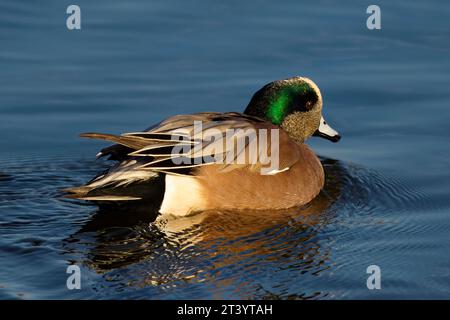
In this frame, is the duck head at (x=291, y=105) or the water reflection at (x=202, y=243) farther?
the duck head at (x=291, y=105)

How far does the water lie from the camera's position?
5.93m

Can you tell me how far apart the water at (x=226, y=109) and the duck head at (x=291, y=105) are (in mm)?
410

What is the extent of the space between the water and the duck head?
41cm

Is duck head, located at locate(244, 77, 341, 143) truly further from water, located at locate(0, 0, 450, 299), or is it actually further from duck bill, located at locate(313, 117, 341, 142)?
water, located at locate(0, 0, 450, 299)

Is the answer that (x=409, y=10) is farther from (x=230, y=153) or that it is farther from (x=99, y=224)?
(x=99, y=224)

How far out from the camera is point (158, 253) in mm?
6230

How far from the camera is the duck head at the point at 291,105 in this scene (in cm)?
800

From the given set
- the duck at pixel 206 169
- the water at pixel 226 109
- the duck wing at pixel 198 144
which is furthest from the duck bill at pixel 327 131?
the duck wing at pixel 198 144

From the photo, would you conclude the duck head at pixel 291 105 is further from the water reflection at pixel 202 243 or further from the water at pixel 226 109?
the water reflection at pixel 202 243

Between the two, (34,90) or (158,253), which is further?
(34,90)

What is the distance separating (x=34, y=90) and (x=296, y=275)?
158 inches

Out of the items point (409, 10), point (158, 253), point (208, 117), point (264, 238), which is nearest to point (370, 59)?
point (409, 10)

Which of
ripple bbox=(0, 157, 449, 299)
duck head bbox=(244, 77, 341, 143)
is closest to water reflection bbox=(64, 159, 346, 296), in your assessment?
ripple bbox=(0, 157, 449, 299)

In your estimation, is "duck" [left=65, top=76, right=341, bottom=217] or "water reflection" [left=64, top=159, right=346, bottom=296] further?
"duck" [left=65, top=76, right=341, bottom=217]
